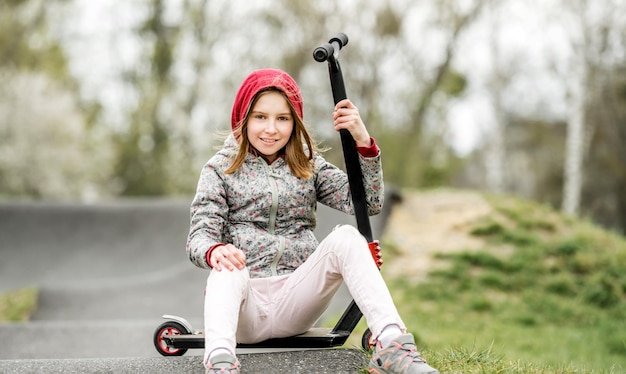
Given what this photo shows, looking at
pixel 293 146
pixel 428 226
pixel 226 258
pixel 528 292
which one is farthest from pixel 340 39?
pixel 428 226

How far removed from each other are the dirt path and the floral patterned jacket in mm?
5337

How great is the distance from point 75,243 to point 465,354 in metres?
7.97

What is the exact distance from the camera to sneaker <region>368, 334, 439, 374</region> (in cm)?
198

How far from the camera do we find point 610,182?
16484 millimetres

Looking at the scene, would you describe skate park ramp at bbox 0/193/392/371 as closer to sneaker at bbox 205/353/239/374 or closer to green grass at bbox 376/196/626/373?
green grass at bbox 376/196/626/373

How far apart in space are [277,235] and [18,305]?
6008 millimetres

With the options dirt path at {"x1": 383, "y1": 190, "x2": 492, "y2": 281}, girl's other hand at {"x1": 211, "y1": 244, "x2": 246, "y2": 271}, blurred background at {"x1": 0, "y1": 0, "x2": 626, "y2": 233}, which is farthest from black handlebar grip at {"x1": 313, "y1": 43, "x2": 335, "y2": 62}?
blurred background at {"x1": 0, "y1": 0, "x2": 626, "y2": 233}

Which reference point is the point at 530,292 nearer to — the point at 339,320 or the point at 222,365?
the point at 339,320

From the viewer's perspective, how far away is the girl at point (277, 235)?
2.13 m

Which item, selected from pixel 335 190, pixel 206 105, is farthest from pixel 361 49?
pixel 335 190

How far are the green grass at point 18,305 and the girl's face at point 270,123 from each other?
5.66 m

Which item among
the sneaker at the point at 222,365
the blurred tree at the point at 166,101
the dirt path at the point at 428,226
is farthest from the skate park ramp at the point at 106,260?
the blurred tree at the point at 166,101

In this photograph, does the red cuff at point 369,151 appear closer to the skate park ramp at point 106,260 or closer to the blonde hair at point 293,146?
the blonde hair at point 293,146

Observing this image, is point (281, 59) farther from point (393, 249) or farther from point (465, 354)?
point (465, 354)
